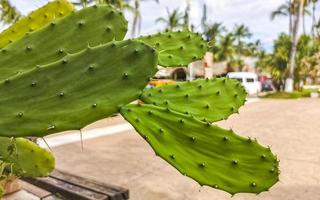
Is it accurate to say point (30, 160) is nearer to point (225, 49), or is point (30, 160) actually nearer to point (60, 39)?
point (60, 39)

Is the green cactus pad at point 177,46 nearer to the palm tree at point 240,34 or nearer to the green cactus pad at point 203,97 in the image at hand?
the green cactus pad at point 203,97

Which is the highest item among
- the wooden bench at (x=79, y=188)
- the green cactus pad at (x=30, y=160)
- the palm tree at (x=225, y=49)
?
the palm tree at (x=225, y=49)

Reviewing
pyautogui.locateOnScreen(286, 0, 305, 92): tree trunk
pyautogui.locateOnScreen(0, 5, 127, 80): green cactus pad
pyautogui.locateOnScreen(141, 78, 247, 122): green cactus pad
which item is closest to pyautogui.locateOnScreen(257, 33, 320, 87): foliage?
pyautogui.locateOnScreen(286, 0, 305, 92): tree trunk

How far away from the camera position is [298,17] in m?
29.8

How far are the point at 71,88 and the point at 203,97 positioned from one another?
947mm

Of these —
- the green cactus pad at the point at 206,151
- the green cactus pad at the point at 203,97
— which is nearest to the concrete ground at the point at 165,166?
the green cactus pad at the point at 203,97

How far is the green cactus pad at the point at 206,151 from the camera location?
152 cm

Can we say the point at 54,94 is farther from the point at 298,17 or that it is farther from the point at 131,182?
the point at 298,17

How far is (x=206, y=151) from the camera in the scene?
1575mm

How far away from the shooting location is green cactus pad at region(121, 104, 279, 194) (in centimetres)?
152

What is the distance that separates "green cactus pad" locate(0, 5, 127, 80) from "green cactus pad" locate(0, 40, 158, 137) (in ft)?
0.54

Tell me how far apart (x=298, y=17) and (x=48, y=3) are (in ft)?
101

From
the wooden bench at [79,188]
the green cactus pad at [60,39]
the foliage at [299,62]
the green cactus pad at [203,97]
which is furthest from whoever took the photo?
the foliage at [299,62]

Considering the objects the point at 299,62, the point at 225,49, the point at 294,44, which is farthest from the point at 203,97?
the point at 225,49
